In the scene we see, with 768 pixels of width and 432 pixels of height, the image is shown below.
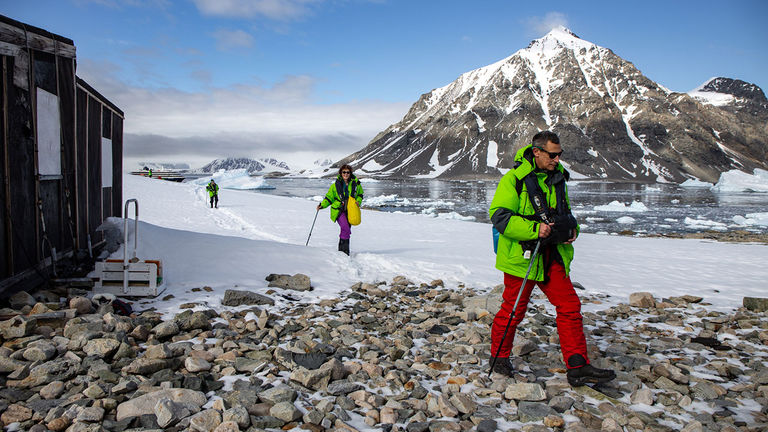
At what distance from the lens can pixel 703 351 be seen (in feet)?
15.7

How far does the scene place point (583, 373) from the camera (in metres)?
3.78

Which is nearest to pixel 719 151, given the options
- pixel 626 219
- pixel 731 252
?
pixel 626 219

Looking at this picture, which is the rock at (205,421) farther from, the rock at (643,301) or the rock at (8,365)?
the rock at (643,301)

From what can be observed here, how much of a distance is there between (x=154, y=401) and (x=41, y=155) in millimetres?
4287

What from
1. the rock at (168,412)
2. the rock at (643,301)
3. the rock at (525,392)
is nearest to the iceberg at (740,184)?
the rock at (643,301)

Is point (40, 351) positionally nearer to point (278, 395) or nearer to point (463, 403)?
point (278, 395)

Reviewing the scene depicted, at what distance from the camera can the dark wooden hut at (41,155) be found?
5.00 metres

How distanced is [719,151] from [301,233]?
240150 millimetres

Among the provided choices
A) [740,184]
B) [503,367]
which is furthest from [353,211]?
[740,184]

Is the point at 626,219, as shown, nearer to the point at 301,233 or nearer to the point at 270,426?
the point at 301,233

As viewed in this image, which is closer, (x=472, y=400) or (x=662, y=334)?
(x=472, y=400)

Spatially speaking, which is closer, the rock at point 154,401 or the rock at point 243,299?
the rock at point 154,401

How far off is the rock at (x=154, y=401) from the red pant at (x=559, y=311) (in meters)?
2.61

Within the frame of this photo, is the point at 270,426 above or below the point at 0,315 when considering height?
below
